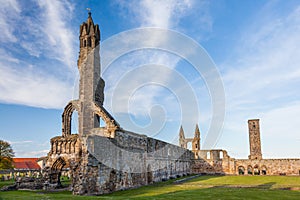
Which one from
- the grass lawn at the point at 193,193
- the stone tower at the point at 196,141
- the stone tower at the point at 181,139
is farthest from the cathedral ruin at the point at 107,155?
the stone tower at the point at 181,139

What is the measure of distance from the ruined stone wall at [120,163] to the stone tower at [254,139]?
68.6 feet

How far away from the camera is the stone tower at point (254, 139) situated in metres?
45.2

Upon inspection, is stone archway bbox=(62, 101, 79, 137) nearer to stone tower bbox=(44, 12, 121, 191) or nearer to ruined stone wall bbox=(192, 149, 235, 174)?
stone tower bbox=(44, 12, 121, 191)

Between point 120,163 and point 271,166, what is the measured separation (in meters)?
26.9

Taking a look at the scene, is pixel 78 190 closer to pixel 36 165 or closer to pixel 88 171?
pixel 88 171

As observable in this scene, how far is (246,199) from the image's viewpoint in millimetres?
10844

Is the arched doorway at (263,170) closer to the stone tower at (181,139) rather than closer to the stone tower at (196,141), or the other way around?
the stone tower at (196,141)

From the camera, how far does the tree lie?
137ft

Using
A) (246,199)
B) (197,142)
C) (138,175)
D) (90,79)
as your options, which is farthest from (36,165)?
(246,199)

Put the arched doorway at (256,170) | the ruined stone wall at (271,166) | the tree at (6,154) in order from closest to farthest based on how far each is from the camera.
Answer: the ruined stone wall at (271,166), the arched doorway at (256,170), the tree at (6,154)

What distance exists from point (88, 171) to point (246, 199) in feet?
28.5

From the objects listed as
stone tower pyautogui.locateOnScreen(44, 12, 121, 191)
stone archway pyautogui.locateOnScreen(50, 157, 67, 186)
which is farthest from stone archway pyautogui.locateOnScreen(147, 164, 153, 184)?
stone archway pyautogui.locateOnScreen(50, 157, 67, 186)

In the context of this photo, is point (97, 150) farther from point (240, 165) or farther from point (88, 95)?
point (240, 165)

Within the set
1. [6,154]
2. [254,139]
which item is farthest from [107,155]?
[254,139]
